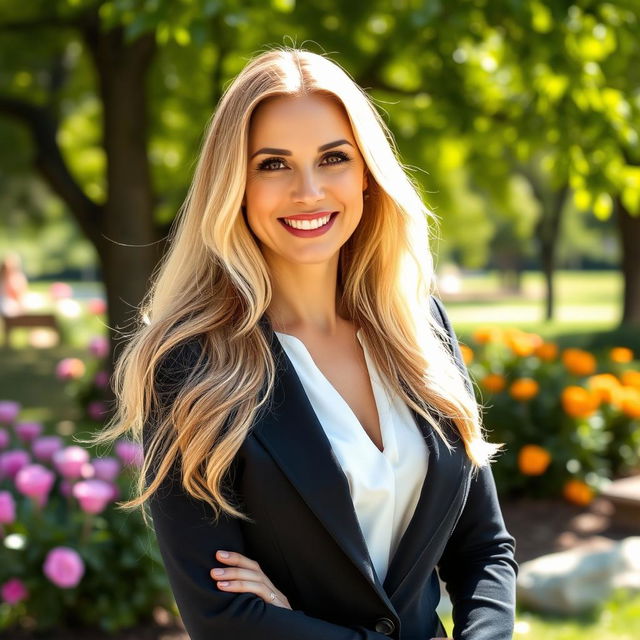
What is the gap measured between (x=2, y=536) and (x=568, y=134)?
4713 mm

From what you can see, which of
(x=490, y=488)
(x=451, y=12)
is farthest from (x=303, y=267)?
(x=451, y=12)

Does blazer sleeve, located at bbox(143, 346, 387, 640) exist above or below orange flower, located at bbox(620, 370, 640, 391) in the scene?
above

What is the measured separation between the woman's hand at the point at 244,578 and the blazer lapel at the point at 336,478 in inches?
6.8

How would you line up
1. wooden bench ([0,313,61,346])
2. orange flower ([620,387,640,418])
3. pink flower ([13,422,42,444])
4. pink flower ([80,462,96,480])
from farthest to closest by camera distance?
wooden bench ([0,313,61,346]), orange flower ([620,387,640,418]), pink flower ([13,422,42,444]), pink flower ([80,462,96,480])

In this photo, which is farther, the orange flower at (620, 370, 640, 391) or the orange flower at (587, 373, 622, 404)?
the orange flower at (620, 370, 640, 391)

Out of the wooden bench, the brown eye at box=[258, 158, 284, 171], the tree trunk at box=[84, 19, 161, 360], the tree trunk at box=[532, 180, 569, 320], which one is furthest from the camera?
the tree trunk at box=[532, 180, 569, 320]

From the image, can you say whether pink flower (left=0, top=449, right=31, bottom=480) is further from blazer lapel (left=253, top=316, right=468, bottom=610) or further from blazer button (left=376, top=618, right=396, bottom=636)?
blazer button (left=376, top=618, right=396, bottom=636)

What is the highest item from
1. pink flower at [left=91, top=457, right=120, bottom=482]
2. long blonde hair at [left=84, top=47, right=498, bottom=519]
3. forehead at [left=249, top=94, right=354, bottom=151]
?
forehead at [left=249, top=94, right=354, bottom=151]

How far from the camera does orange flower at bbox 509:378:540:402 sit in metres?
6.60

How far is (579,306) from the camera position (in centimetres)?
3531

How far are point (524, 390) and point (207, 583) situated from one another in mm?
4956

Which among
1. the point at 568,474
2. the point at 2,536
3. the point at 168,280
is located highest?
the point at 168,280

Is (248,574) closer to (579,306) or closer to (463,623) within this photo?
(463,623)

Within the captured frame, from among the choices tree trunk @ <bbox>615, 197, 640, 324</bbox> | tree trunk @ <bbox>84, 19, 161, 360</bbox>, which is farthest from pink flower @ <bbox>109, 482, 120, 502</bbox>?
tree trunk @ <bbox>615, 197, 640, 324</bbox>
